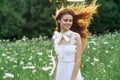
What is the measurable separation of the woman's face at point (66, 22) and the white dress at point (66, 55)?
0.10m

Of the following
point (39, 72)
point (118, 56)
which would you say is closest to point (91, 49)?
point (118, 56)

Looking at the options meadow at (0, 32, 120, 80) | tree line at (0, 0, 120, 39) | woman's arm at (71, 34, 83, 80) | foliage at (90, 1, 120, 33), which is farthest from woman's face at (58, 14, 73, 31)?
foliage at (90, 1, 120, 33)

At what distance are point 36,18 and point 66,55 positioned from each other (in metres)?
14.8

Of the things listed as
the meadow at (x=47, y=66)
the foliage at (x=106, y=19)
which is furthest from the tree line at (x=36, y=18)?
the meadow at (x=47, y=66)

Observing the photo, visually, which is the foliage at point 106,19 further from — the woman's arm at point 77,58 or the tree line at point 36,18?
the woman's arm at point 77,58

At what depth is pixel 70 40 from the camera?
18.9 feet

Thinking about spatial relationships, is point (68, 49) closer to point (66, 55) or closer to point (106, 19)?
point (66, 55)

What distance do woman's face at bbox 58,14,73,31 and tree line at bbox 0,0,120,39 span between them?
47.4 ft

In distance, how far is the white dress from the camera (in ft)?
18.8

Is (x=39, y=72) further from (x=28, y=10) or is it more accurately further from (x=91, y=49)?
(x=28, y=10)

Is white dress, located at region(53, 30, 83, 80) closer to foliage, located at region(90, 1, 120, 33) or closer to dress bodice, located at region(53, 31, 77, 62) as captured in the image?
dress bodice, located at region(53, 31, 77, 62)

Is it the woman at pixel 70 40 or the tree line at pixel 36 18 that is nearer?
the woman at pixel 70 40

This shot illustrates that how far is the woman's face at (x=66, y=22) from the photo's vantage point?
222 inches

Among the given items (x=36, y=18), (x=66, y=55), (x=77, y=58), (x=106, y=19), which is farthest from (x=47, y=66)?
(x=106, y=19)
